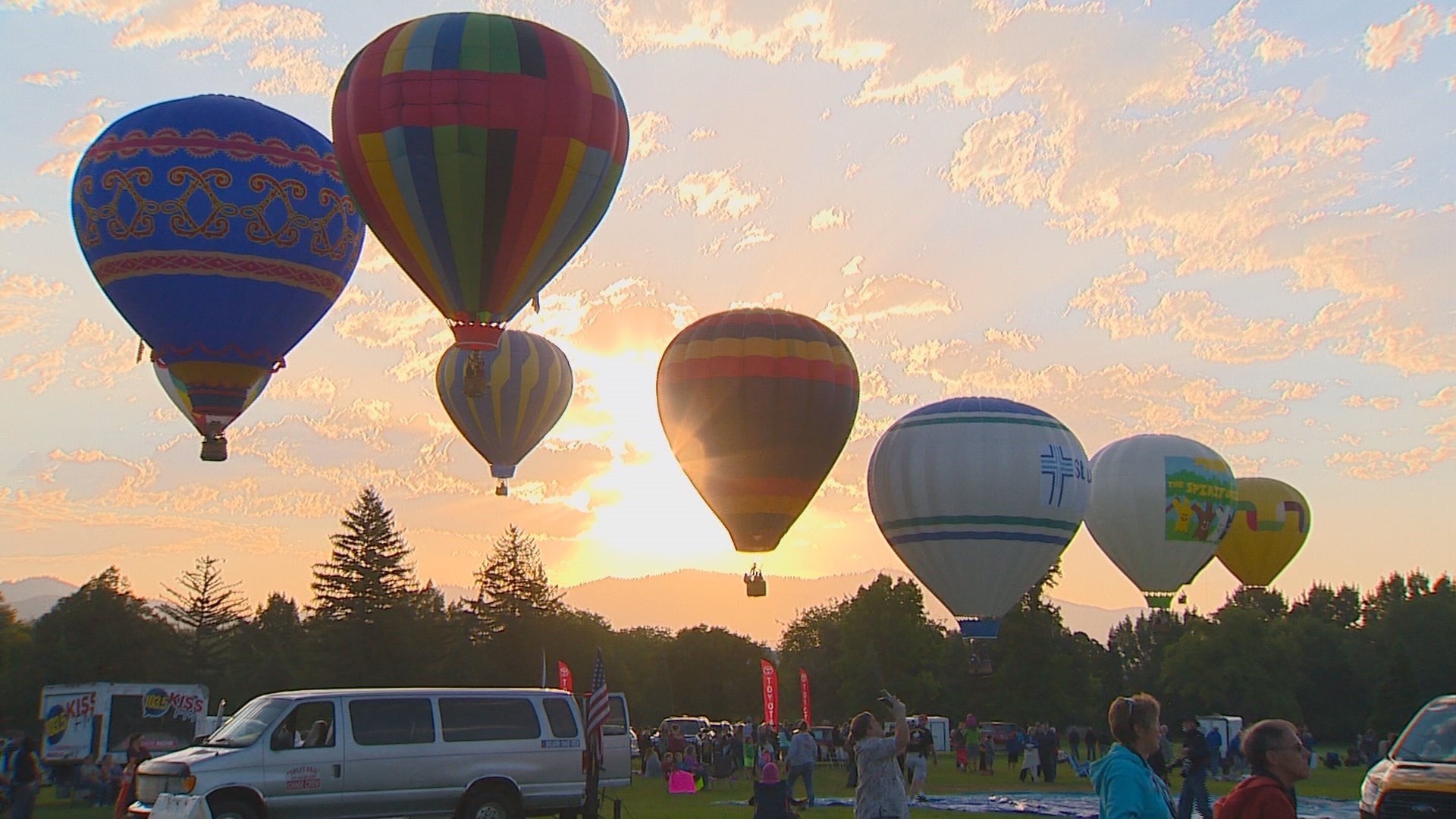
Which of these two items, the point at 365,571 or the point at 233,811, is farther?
the point at 365,571

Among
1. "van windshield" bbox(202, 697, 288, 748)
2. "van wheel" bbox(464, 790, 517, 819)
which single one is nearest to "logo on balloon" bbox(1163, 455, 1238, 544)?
"van wheel" bbox(464, 790, 517, 819)

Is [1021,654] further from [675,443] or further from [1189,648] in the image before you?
[675,443]

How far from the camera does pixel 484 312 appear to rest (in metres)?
25.1

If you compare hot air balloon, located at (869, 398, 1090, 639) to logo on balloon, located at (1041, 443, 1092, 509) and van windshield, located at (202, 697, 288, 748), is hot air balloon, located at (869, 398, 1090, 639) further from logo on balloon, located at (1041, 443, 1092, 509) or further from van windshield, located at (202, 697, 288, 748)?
van windshield, located at (202, 697, 288, 748)

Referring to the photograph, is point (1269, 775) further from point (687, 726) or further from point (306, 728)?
point (687, 726)

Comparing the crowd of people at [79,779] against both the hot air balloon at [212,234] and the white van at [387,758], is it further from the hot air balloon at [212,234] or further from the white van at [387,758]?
the hot air balloon at [212,234]

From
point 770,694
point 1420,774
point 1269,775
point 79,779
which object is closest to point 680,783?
point 770,694

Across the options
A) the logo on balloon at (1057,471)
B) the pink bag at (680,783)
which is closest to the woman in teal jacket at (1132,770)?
the pink bag at (680,783)

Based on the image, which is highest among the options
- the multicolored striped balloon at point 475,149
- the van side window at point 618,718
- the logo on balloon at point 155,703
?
the multicolored striped balloon at point 475,149

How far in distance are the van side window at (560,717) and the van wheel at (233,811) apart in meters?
3.40

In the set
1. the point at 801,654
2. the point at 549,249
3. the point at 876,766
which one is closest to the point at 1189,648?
the point at 801,654

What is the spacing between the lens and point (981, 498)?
33.2 metres

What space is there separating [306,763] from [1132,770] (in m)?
10.2

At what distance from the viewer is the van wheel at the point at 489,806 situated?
15055 millimetres
